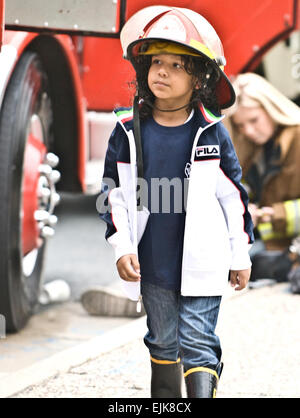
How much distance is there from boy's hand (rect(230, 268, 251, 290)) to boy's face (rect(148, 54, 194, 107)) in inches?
18.8

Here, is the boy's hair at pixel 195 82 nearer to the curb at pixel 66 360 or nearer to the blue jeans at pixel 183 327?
the blue jeans at pixel 183 327

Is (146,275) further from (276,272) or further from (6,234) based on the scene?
(276,272)

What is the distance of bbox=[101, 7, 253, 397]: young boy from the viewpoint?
2128 millimetres

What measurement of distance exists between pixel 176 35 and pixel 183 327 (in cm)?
73

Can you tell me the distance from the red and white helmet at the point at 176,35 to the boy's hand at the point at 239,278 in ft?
1.48

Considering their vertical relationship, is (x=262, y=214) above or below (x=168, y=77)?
below

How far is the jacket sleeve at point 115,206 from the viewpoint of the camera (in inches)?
85.8

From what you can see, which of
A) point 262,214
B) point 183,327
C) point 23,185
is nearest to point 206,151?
point 183,327

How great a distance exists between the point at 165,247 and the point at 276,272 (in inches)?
97.8

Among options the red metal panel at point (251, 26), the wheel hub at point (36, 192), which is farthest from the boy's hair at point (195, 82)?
the red metal panel at point (251, 26)

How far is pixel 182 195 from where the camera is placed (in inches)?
85.0

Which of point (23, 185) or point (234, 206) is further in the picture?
point (23, 185)

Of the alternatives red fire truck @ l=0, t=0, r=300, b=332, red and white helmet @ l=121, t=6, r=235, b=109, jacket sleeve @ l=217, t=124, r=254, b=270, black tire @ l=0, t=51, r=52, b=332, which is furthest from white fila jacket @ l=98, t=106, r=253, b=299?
black tire @ l=0, t=51, r=52, b=332

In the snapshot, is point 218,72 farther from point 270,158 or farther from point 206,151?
point 270,158
